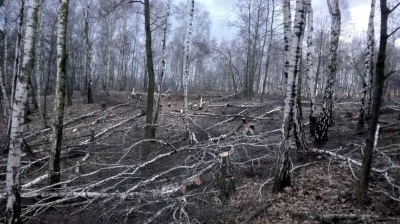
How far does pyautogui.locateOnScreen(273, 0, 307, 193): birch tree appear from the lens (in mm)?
6348

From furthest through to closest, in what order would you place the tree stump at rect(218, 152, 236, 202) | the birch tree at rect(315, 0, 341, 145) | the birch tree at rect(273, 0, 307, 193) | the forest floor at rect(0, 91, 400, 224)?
the birch tree at rect(315, 0, 341, 145) → the tree stump at rect(218, 152, 236, 202) → the birch tree at rect(273, 0, 307, 193) → the forest floor at rect(0, 91, 400, 224)

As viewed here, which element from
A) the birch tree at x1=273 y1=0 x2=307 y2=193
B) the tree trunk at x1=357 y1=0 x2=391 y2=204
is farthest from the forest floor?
the birch tree at x1=273 y1=0 x2=307 y2=193

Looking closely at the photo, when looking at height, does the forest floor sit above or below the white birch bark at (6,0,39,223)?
below

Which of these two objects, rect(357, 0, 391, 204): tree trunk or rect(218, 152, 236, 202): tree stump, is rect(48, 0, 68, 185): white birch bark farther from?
rect(357, 0, 391, 204): tree trunk

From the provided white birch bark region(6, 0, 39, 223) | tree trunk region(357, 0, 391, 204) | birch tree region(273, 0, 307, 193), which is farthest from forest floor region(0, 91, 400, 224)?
white birch bark region(6, 0, 39, 223)

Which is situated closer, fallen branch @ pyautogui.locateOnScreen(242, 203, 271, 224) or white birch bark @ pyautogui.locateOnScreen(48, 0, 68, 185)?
fallen branch @ pyautogui.locateOnScreen(242, 203, 271, 224)

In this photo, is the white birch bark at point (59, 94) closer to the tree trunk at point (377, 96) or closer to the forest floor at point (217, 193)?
the forest floor at point (217, 193)

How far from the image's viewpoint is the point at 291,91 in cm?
642

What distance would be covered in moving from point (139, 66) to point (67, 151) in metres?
39.7

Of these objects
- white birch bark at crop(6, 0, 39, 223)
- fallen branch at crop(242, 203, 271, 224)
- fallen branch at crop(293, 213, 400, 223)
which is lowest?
A: fallen branch at crop(242, 203, 271, 224)

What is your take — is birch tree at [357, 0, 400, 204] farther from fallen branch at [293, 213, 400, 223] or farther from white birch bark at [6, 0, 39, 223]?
white birch bark at [6, 0, 39, 223]

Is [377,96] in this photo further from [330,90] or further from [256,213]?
[330,90]

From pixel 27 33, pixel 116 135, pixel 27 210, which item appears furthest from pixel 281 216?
pixel 116 135

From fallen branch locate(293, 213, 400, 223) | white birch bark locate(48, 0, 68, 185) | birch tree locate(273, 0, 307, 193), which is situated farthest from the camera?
white birch bark locate(48, 0, 68, 185)
